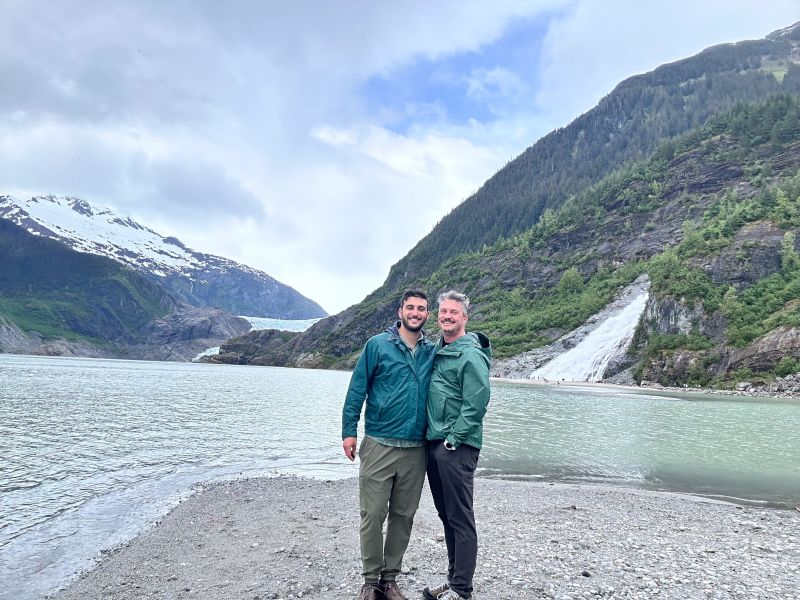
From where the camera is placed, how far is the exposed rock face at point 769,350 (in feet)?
163

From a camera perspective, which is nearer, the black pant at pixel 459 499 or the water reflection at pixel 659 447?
the black pant at pixel 459 499

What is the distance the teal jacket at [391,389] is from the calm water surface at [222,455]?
5.24m

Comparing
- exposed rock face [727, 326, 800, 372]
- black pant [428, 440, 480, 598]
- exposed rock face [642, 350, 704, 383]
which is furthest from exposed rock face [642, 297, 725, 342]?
black pant [428, 440, 480, 598]

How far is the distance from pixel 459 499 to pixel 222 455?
45.5ft

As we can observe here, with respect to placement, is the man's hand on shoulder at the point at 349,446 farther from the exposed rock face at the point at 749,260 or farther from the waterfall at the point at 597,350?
the exposed rock face at the point at 749,260

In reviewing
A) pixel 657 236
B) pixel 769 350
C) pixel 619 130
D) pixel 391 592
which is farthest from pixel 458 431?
pixel 619 130

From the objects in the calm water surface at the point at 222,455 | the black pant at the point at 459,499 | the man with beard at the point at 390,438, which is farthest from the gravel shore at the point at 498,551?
the calm water surface at the point at 222,455

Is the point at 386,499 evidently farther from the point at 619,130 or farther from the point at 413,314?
the point at 619,130

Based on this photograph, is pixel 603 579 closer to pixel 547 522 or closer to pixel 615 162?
pixel 547 522

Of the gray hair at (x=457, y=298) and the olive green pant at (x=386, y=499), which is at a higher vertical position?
the gray hair at (x=457, y=298)

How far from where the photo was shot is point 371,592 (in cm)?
531

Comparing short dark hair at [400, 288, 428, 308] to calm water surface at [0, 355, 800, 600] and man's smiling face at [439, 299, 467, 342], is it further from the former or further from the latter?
calm water surface at [0, 355, 800, 600]

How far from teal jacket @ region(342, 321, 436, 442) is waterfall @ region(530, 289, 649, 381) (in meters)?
72.0

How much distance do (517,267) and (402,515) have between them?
415ft
